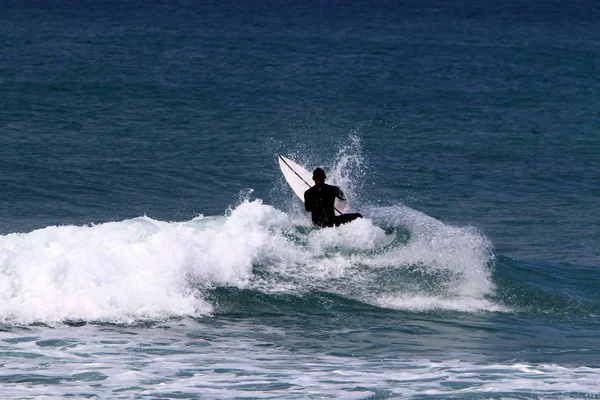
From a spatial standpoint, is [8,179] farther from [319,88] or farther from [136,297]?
[319,88]

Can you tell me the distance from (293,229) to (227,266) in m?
2.01

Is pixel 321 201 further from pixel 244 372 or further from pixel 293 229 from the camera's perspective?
pixel 244 372

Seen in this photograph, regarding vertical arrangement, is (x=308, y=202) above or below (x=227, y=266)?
above

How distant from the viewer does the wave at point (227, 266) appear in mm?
13695

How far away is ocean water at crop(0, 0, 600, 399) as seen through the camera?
1167 centimetres

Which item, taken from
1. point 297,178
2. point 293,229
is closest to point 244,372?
point 293,229

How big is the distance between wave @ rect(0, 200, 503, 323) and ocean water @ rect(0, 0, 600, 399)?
36mm

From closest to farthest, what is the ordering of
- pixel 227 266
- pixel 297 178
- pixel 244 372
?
pixel 244 372
pixel 227 266
pixel 297 178

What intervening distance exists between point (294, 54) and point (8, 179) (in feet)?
82.8

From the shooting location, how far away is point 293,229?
1695 cm

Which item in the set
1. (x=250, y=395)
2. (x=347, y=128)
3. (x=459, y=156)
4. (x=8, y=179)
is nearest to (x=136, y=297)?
(x=250, y=395)

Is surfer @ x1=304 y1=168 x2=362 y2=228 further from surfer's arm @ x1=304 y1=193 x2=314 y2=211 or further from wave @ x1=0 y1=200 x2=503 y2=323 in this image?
wave @ x1=0 y1=200 x2=503 y2=323

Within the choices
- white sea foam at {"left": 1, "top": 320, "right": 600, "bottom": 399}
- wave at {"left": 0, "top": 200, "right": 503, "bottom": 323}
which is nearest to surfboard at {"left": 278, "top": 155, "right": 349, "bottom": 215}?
wave at {"left": 0, "top": 200, "right": 503, "bottom": 323}

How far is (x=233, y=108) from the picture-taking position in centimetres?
3266
